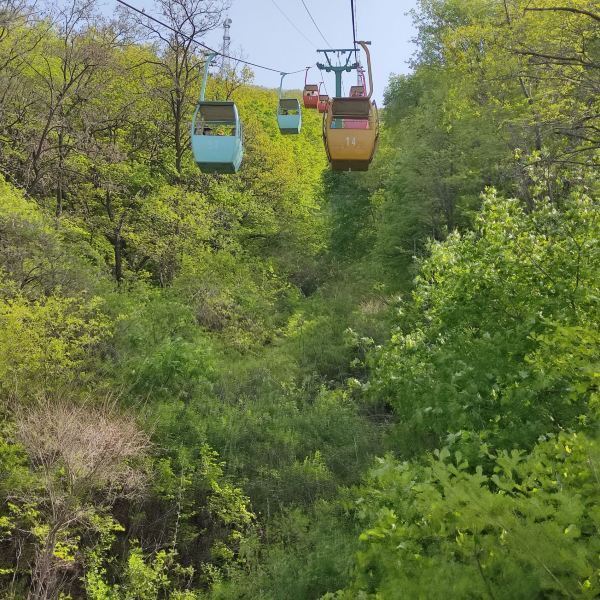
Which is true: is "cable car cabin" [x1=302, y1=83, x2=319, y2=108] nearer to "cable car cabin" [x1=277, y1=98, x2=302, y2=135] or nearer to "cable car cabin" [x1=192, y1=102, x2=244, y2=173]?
"cable car cabin" [x1=277, y1=98, x2=302, y2=135]

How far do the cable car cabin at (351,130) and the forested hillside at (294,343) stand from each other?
87.2 inches

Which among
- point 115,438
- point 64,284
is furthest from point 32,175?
point 115,438

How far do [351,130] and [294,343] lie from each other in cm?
932

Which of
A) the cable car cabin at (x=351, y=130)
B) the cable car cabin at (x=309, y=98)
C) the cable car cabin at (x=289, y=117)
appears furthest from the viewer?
the cable car cabin at (x=309, y=98)

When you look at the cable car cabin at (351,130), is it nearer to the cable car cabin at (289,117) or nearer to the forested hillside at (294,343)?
the forested hillside at (294,343)

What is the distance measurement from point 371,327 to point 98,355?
8.12m

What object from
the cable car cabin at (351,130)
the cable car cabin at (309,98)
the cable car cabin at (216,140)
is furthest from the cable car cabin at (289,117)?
the cable car cabin at (351,130)

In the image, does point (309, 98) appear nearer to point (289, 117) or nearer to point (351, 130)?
point (289, 117)

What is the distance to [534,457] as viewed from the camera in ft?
11.4

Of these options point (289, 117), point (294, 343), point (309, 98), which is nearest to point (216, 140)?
point (289, 117)

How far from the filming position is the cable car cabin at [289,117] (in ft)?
45.6

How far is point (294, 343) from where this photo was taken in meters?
17.5

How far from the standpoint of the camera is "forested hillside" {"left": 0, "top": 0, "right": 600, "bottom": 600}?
12.4ft

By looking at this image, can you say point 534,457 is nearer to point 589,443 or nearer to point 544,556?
point 589,443
